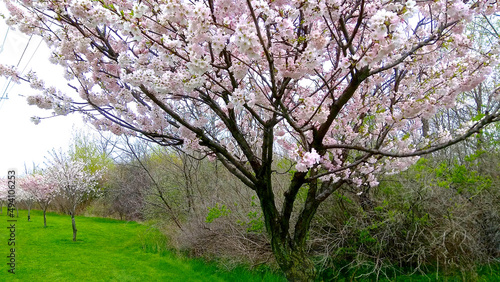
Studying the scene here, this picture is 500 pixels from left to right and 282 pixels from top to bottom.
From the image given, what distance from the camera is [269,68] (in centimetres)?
274

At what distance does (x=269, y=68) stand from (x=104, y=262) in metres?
7.04

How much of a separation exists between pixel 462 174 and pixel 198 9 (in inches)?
175

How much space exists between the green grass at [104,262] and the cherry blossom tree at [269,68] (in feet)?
9.82

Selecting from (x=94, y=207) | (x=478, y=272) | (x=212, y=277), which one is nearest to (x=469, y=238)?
(x=478, y=272)

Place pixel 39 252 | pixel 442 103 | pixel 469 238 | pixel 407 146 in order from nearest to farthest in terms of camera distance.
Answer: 1. pixel 442 103
2. pixel 407 146
3. pixel 469 238
4. pixel 39 252

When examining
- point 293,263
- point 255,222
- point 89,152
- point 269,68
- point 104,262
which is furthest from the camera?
point 89,152

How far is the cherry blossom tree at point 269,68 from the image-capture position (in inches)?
94.9

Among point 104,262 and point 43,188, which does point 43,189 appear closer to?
point 43,188

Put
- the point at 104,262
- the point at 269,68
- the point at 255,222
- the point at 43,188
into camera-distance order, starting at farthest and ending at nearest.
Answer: the point at 43,188, the point at 104,262, the point at 255,222, the point at 269,68

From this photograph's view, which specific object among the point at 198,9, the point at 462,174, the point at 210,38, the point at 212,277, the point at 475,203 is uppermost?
the point at 198,9

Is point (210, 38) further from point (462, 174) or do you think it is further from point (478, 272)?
point (478, 272)

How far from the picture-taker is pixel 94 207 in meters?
21.0

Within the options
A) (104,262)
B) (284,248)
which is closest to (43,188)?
(104,262)

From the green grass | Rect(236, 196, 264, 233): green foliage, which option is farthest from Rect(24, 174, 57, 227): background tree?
Rect(236, 196, 264, 233): green foliage
